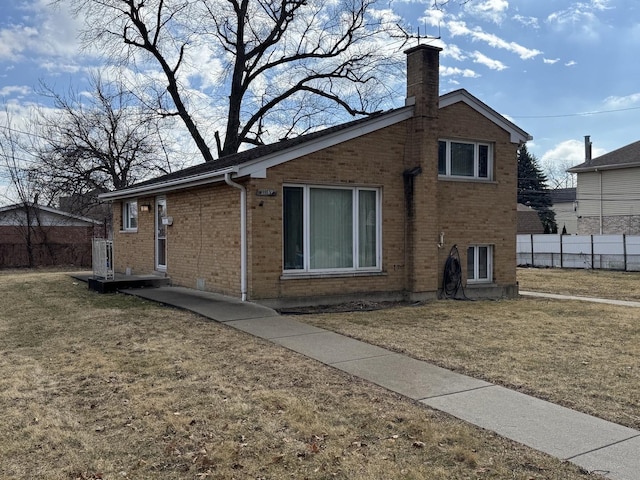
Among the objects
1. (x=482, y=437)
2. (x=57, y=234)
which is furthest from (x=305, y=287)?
(x=57, y=234)

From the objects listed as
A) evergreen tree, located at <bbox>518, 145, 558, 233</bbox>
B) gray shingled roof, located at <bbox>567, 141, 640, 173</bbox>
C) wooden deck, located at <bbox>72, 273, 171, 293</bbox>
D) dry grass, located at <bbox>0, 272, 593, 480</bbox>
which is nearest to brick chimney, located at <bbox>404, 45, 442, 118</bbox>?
dry grass, located at <bbox>0, 272, 593, 480</bbox>

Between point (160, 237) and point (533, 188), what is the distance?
5326 cm

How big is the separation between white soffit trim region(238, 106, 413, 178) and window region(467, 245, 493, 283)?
3809 mm

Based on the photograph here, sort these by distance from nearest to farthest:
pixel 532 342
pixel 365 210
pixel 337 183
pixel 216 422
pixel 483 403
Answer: pixel 216 422, pixel 483 403, pixel 532 342, pixel 337 183, pixel 365 210

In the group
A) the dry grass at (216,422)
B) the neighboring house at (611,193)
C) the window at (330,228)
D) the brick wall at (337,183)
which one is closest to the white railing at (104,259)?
the brick wall at (337,183)

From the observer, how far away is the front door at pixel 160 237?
1479 cm

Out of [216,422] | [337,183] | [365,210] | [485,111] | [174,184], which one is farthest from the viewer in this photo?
[485,111]

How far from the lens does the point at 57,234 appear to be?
28312mm

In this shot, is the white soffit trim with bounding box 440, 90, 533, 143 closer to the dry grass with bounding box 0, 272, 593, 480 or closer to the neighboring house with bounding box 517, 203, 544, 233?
the dry grass with bounding box 0, 272, 593, 480

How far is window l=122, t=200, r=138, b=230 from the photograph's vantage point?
1695cm

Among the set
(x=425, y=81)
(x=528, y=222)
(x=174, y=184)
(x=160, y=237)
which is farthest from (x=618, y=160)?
(x=174, y=184)

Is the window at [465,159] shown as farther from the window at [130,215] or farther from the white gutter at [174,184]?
the window at [130,215]

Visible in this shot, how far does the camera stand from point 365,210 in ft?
39.3

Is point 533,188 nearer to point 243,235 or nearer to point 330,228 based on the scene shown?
point 330,228
